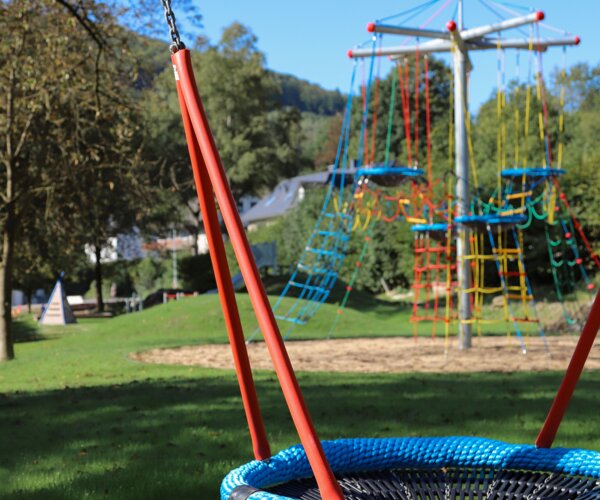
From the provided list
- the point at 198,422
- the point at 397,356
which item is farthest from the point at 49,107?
the point at 198,422

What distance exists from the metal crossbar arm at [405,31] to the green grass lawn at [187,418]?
503 cm

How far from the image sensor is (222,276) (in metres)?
2.69

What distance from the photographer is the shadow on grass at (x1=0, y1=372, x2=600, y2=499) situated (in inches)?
177

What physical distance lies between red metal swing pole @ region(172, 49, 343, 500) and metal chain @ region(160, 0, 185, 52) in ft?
0.21

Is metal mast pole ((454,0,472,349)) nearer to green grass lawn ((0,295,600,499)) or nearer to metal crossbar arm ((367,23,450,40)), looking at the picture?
metal crossbar arm ((367,23,450,40))

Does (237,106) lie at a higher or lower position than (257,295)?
higher

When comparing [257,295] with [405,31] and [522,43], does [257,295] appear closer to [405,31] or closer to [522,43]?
[405,31]

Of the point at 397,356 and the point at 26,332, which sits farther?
the point at 26,332

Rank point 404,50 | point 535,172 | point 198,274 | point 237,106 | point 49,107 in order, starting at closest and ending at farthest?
point 535,172
point 49,107
point 404,50
point 198,274
point 237,106

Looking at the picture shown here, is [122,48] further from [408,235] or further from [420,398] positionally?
[408,235]

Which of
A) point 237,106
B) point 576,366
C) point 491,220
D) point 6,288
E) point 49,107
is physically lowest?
point 6,288

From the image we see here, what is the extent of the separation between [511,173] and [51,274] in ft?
88.9

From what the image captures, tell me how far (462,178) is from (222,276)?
9.95m

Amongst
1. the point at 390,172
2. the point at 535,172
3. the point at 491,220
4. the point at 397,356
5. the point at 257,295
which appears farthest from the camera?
the point at 535,172
